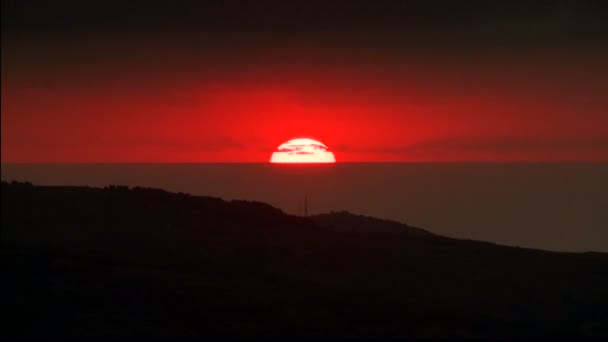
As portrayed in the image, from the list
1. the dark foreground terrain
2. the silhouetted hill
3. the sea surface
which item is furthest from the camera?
the sea surface

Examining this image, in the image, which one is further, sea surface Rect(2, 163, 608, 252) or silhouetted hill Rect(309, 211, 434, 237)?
sea surface Rect(2, 163, 608, 252)

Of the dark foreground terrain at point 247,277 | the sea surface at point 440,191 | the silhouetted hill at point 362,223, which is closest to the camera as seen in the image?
the dark foreground terrain at point 247,277

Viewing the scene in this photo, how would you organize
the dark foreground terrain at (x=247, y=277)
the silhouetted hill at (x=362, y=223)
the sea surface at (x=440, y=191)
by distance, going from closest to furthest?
the dark foreground terrain at (x=247, y=277)
the silhouetted hill at (x=362, y=223)
the sea surface at (x=440, y=191)

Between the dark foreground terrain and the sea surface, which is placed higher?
the sea surface

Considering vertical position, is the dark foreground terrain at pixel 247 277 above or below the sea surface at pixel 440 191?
below

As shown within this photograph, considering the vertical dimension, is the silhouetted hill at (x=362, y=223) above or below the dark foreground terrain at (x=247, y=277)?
above

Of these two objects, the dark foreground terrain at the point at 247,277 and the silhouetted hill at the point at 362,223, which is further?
the silhouetted hill at the point at 362,223

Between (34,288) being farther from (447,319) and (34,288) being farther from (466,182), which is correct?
(466,182)
